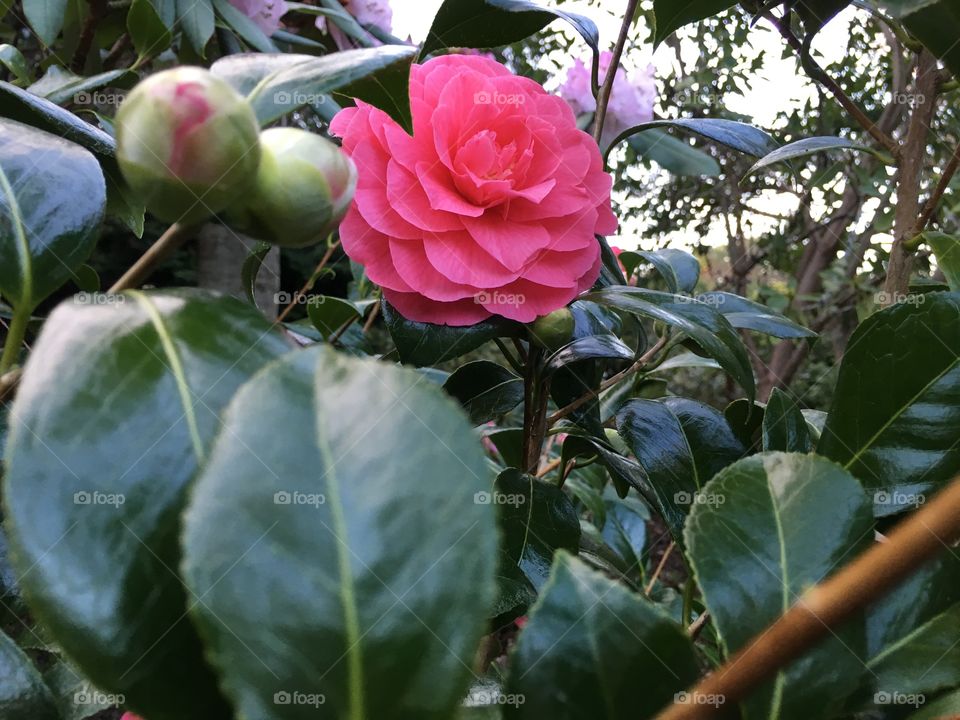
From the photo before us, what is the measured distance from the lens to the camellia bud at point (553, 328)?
0.56 metres

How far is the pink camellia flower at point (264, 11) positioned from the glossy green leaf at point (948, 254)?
1.13 metres

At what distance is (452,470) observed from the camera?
0.23 meters

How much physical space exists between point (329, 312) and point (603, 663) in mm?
615

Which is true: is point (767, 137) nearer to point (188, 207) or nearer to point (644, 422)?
point (644, 422)

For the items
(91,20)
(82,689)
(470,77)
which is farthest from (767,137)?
(91,20)

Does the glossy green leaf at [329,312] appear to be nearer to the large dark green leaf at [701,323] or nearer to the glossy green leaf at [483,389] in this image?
the glossy green leaf at [483,389]

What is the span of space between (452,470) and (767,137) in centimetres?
63

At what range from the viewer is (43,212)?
37 cm

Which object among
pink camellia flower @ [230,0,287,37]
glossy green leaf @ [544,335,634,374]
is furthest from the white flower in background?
glossy green leaf @ [544,335,634,374]

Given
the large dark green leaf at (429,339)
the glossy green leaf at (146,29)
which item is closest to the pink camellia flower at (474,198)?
the large dark green leaf at (429,339)

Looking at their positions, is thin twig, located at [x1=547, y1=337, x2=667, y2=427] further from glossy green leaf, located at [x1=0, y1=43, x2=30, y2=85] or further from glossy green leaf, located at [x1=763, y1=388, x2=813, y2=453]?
glossy green leaf, located at [x1=0, y1=43, x2=30, y2=85]

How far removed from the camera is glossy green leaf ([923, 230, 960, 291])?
1.80 feet

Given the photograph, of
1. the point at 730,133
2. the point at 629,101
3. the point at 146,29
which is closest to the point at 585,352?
the point at 730,133

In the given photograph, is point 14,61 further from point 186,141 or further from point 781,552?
point 781,552
